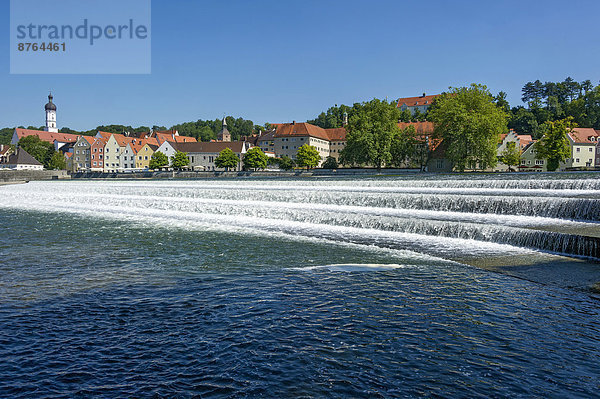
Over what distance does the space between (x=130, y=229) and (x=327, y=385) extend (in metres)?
14.4

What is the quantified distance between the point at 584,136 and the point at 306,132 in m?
66.4

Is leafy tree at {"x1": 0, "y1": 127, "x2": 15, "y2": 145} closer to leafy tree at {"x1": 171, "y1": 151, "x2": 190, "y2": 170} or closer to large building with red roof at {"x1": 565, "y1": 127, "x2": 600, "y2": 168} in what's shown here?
leafy tree at {"x1": 171, "y1": 151, "x2": 190, "y2": 170}

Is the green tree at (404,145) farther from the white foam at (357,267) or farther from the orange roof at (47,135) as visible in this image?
the orange roof at (47,135)

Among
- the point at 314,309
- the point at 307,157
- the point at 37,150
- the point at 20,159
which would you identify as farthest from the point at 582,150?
the point at 37,150

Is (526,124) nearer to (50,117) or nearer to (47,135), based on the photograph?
(47,135)

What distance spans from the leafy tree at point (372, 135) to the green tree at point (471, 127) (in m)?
11.1

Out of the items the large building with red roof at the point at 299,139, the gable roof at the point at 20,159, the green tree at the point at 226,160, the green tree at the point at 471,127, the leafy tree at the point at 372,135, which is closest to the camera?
the green tree at the point at 471,127

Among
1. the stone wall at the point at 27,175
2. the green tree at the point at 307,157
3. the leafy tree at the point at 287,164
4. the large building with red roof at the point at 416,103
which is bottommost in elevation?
the stone wall at the point at 27,175

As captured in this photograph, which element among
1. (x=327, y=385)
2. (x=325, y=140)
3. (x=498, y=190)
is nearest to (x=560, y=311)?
(x=327, y=385)

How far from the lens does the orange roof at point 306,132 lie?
126556mm

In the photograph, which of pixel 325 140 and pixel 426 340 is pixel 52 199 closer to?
pixel 426 340

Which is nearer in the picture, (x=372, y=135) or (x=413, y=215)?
(x=413, y=215)

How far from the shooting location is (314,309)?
7195 millimetres

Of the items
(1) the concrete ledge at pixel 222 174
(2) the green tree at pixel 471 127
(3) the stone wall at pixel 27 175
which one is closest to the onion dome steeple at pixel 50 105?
(1) the concrete ledge at pixel 222 174
